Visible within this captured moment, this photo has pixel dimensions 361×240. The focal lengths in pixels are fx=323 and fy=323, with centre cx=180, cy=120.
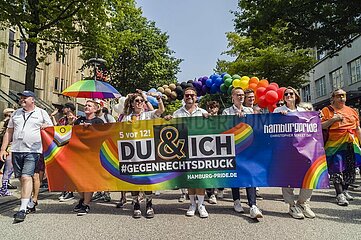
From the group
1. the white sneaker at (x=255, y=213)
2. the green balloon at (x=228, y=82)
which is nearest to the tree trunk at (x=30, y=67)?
the green balloon at (x=228, y=82)

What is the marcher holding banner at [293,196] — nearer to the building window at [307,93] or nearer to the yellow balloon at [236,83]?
the yellow balloon at [236,83]

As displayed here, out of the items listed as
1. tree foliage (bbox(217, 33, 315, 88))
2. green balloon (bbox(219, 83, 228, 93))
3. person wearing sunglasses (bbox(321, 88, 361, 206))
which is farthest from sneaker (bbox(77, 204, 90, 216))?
tree foliage (bbox(217, 33, 315, 88))

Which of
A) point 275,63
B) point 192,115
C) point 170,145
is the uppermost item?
point 275,63

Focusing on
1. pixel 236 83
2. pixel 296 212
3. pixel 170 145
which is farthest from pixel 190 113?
pixel 236 83

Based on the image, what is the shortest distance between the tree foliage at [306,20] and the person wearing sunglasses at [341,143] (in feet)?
28.1

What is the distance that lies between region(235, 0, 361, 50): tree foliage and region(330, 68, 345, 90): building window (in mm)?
17212

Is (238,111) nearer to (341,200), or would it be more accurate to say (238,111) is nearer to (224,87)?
(341,200)

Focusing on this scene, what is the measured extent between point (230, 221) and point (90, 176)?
2.47 m

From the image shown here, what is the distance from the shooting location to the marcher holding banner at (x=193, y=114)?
516 cm

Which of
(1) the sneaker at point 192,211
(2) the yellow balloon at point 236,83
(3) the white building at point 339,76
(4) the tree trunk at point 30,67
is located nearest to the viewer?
(1) the sneaker at point 192,211

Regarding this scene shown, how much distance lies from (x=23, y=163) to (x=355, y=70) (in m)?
29.0

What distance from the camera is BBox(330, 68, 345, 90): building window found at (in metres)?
31.0

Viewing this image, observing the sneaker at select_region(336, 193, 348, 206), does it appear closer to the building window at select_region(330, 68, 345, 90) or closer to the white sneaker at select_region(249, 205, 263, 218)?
the white sneaker at select_region(249, 205, 263, 218)

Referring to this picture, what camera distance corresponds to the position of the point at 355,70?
2780cm
